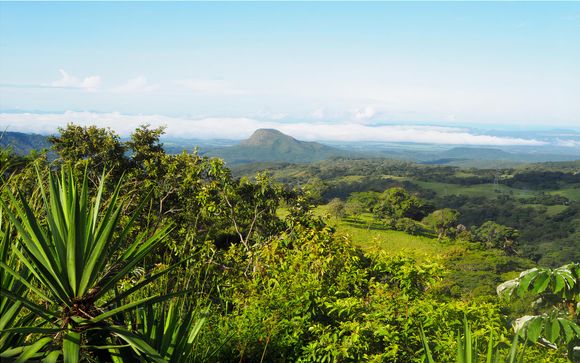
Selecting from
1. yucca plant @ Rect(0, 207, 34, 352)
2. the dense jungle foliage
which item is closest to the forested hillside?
the dense jungle foliage

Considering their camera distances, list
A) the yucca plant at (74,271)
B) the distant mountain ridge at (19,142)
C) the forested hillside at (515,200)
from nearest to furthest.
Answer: the yucca plant at (74,271), the distant mountain ridge at (19,142), the forested hillside at (515,200)

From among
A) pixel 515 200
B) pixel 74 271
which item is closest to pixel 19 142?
pixel 74 271

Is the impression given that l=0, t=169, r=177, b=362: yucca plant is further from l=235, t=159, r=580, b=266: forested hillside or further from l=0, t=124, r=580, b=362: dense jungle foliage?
l=235, t=159, r=580, b=266: forested hillside

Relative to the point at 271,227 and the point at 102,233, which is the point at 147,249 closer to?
the point at 102,233

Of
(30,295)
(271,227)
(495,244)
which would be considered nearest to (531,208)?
(495,244)

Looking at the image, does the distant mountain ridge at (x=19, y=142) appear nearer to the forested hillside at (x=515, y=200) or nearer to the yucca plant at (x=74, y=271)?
the yucca plant at (x=74, y=271)

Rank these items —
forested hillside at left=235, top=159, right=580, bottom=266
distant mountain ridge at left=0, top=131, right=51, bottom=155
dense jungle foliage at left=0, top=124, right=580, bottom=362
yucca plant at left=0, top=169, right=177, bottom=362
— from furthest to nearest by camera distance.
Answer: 1. forested hillside at left=235, top=159, right=580, bottom=266
2. distant mountain ridge at left=0, top=131, right=51, bottom=155
3. dense jungle foliage at left=0, top=124, right=580, bottom=362
4. yucca plant at left=0, top=169, right=177, bottom=362

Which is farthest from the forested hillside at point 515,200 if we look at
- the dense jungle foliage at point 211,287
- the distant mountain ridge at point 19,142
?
A: the dense jungle foliage at point 211,287

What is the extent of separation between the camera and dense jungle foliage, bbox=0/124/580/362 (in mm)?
2742

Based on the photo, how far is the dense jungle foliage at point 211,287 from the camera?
2742 millimetres

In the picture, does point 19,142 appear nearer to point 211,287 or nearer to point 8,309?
point 211,287

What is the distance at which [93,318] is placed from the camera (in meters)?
2.64

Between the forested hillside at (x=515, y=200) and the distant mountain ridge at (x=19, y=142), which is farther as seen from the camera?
the forested hillside at (x=515, y=200)

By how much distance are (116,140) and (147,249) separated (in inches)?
595
